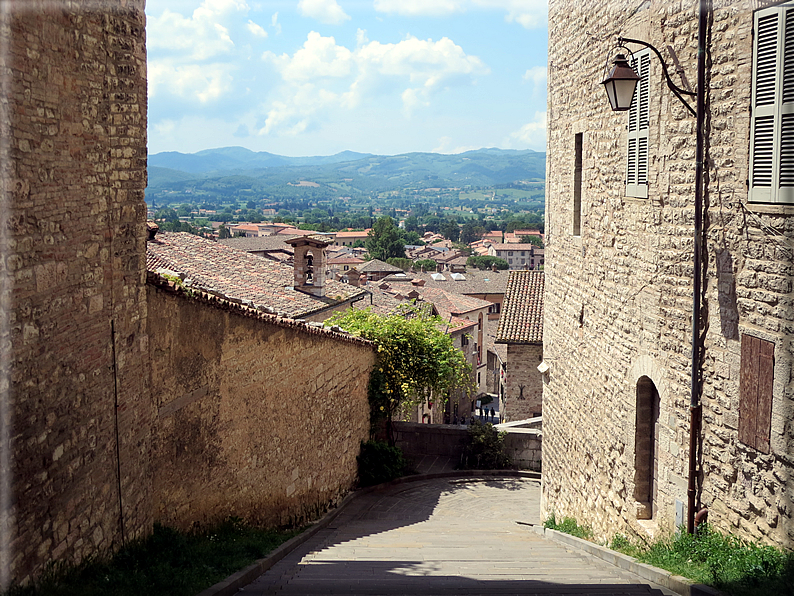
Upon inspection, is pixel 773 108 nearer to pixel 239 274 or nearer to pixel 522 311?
pixel 239 274

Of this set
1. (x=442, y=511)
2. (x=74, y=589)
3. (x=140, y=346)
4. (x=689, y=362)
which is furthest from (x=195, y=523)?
(x=442, y=511)

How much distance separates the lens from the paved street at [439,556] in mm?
6730

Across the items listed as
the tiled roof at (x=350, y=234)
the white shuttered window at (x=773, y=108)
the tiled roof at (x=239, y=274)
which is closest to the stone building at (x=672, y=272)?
the white shuttered window at (x=773, y=108)

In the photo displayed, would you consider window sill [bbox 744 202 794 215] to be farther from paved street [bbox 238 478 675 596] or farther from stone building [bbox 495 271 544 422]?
stone building [bbox 495 271 544 422]

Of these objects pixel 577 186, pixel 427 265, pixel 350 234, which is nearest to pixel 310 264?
pixel 577 186

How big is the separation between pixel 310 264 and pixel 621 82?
1780 cm

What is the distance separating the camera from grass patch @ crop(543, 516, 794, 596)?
5.53 meters

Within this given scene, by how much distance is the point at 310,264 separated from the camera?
24.4 m

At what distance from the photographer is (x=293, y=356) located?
477 inches

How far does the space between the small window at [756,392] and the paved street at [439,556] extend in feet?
4.70

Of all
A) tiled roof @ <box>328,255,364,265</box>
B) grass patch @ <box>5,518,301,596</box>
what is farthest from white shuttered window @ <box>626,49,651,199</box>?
tiled roof @ <box>328,255,364,265</box>

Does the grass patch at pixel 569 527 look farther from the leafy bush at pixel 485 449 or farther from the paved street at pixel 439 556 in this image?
the leafy bush at pixel 485 449

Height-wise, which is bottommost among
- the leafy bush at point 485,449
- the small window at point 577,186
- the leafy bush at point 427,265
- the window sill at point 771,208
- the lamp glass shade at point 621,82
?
the leafy bush at point 485,449

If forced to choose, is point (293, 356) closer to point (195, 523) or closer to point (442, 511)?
point (195, 523)
